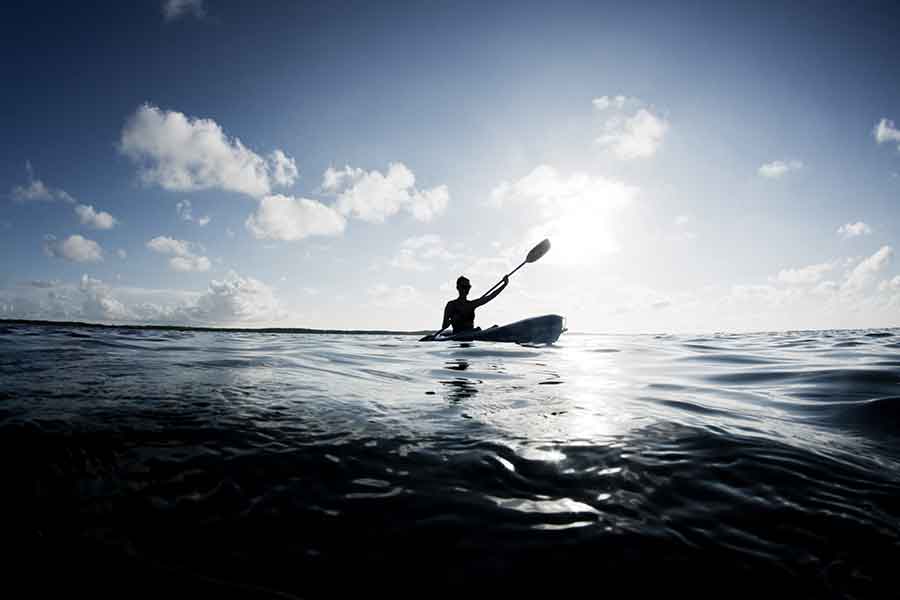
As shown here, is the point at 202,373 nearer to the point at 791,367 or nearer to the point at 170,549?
the point at 170,549

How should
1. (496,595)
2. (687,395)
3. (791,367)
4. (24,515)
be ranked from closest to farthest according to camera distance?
(496,595), (24,515), (687,395), (791,367)

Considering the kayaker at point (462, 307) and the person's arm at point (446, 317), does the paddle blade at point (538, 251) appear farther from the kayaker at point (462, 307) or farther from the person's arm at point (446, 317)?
the person's arm at point (446, 317)

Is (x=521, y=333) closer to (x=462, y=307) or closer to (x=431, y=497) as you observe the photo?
(x=462, y=307)

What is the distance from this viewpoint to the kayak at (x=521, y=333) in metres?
11.3

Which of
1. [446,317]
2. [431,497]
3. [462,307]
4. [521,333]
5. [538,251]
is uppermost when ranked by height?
[538,251]

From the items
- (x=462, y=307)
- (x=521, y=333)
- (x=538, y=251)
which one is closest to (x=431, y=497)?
(x=521, y=333)

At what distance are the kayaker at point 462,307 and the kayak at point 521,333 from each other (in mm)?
741

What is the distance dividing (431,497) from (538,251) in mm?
12984

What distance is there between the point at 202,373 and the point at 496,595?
359 cm

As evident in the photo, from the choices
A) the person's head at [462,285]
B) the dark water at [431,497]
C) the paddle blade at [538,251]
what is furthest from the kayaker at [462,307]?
→ the dark water at [431,497]

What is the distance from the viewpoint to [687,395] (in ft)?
12.3

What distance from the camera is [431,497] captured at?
1.48 m

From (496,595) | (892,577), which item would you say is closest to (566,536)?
(496,595)

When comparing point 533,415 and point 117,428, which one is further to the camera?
point 533,415
